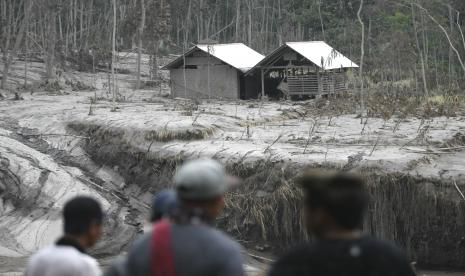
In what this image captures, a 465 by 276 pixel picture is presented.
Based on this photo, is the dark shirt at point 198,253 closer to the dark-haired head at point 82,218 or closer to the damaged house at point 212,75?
the dark-haired head at point 82,218

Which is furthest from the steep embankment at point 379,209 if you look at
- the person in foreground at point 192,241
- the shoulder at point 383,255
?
the shoulder at point 383,255

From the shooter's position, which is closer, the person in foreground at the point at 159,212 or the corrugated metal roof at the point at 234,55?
the person in foreground at the point at 159,212

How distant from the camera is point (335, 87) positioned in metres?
31.9

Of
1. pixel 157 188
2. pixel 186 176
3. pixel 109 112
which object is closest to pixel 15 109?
pixel 109 112

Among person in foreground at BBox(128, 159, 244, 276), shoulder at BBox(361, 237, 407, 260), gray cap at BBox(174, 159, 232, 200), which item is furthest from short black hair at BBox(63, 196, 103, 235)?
shoulder at BBox(361, 237, 407, 260)

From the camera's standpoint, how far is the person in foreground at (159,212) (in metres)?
3.55

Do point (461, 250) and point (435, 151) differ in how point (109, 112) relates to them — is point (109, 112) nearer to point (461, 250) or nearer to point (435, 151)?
point (435, 151)

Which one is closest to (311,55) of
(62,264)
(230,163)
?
(230,163)

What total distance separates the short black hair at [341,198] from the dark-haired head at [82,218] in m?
1.27

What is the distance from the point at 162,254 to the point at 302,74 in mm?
28883

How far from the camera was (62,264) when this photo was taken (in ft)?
12.2

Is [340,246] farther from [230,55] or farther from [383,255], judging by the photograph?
[230,55]

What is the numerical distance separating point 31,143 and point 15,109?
4407 millimetres

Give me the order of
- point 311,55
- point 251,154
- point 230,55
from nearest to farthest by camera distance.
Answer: point 251,154 < point 311,55 < point 230,55
